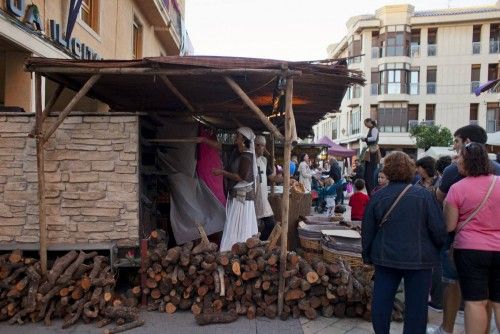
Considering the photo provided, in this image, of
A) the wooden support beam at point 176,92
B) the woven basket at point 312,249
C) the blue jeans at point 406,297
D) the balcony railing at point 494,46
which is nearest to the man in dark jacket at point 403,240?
the blue jeans at point 406,297

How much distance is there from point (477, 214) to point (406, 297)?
0.90 m

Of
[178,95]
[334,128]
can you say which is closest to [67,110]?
[178,95]

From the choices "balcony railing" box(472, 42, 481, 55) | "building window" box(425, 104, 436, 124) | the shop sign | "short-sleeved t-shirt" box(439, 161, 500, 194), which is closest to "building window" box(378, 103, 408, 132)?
"building window" box(425, 104, 436, 124)

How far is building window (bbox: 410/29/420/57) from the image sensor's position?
127 feet

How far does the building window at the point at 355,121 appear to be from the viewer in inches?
1585

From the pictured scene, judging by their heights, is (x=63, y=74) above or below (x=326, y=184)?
A: above

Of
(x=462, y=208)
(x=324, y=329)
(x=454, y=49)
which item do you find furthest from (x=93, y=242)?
(x=454, y=49)

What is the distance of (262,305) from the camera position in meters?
4.52

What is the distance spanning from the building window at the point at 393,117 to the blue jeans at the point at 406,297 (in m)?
37.0

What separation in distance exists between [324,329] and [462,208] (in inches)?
72.2

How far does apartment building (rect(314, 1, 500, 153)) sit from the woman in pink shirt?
35.9m

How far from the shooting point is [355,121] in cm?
4181

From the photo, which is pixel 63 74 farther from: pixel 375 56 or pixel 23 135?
pixel 375 56

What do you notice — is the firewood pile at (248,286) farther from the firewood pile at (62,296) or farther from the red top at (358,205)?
the red top at (358,205)
